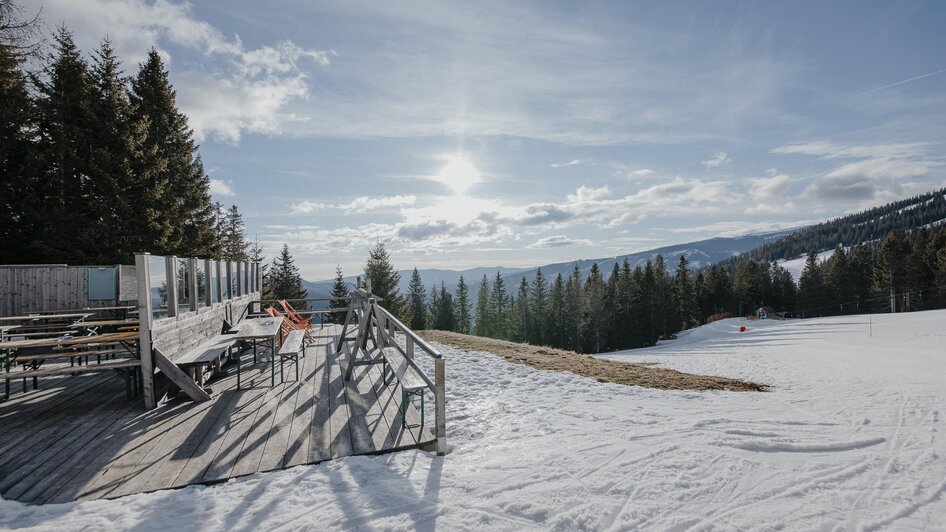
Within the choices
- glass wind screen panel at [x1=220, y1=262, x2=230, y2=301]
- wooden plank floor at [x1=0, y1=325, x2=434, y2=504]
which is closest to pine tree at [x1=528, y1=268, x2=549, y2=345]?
glass wind screen panel at [x1=220, y1=262, x2=230, y2=301]

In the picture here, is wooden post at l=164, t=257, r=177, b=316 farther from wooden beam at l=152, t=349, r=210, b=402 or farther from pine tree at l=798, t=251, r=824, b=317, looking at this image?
pine tree at l=798, t=251, r=824, b=317

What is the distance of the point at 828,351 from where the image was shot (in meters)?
18.0

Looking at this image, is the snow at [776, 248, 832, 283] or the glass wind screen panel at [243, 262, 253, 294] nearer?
the glass wind screen panel at [243, 262, 253, 294]

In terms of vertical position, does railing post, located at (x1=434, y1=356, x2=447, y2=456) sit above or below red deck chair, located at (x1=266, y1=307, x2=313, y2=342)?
below

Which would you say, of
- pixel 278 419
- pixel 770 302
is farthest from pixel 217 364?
pixel 770 302

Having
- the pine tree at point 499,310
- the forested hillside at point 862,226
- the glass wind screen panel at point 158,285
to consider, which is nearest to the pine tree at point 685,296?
the pine tree at point 499,310

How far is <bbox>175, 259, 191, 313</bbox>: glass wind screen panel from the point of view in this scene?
7.43m

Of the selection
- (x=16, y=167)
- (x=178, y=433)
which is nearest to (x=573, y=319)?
(x=16, y=167)

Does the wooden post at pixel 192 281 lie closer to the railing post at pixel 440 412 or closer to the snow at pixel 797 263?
the railing post at pixel 440 412

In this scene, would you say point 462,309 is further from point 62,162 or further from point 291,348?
point 291,348

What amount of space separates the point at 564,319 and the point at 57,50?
50145 millimetres

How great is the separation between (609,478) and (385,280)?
34.5 metres

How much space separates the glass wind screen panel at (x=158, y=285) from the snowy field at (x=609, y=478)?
325cm

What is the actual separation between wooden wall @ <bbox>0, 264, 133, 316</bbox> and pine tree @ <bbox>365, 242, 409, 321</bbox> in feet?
71.7
